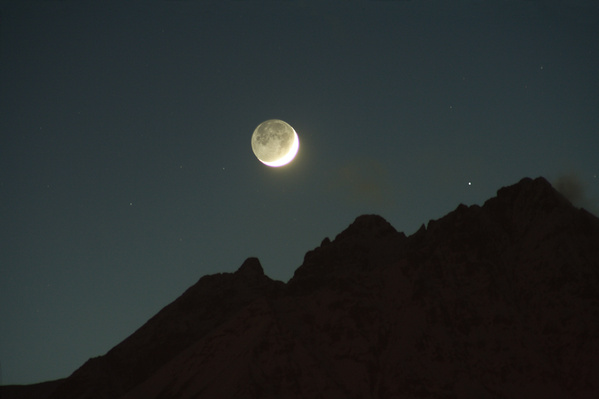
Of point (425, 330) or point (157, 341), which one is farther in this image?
point (157, 341)

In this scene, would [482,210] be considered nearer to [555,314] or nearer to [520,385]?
[555,314]

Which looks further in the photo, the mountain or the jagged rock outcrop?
the jagged rock outcrop

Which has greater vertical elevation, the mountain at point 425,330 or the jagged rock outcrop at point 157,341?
the jagged rock outcrop at point 157,341

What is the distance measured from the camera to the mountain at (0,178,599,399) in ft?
431

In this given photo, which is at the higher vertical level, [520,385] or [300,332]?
[300,332]

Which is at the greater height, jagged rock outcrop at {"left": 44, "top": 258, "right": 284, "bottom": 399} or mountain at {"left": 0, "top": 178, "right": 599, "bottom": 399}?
jagged rock outcrop at {"left": 44, "top": 258, "right": 284, "bottom": 399}

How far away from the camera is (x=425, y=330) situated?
147375mm

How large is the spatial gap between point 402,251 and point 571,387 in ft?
255

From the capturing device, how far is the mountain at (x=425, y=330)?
131500mm

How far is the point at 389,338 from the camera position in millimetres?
150000

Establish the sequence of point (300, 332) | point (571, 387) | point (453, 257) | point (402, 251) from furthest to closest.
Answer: point (402, 251) → point (453, 257) → point (300, 332) → point (571, 387)

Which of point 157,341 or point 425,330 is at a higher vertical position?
point 157,341

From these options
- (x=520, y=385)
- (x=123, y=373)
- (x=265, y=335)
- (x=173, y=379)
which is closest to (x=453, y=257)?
(x=520, y=385)

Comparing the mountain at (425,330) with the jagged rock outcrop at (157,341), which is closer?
the mountain at (425,330)
